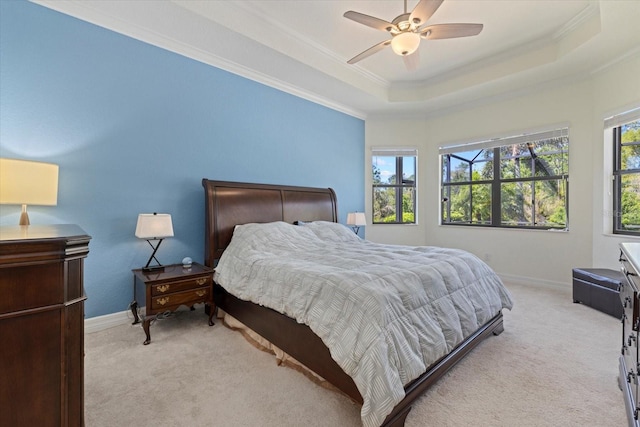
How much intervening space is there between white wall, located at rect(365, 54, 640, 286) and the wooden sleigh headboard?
1.53 m

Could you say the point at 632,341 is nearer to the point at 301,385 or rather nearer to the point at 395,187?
the point at 301,385

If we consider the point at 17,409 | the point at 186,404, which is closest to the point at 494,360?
the point at 186,404

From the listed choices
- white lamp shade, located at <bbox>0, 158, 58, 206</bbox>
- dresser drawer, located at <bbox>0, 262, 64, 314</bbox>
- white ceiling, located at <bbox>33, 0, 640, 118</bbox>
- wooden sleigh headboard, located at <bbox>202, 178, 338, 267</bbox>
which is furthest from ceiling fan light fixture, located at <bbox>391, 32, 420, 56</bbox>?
white lamp shade, located at <bbox>0, 158, 58, 206</bbox>

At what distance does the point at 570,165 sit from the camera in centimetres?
394

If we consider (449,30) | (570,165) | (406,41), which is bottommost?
(570,165)

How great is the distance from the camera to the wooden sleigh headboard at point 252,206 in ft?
10.3

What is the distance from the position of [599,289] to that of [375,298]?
125 inches

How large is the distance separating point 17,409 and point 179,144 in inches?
112

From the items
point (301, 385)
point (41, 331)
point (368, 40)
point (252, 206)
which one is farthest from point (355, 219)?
point (41, 331)

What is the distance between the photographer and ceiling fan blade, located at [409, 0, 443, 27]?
213 centimetres

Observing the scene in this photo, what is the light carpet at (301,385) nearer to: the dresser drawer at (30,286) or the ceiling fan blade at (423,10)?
the dresser drawer at (30,286)

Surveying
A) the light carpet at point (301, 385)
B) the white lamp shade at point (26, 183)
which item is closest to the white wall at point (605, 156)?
the light carpet at point (301, 385)

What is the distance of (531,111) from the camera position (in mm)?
4230

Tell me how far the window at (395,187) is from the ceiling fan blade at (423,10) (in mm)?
3224
